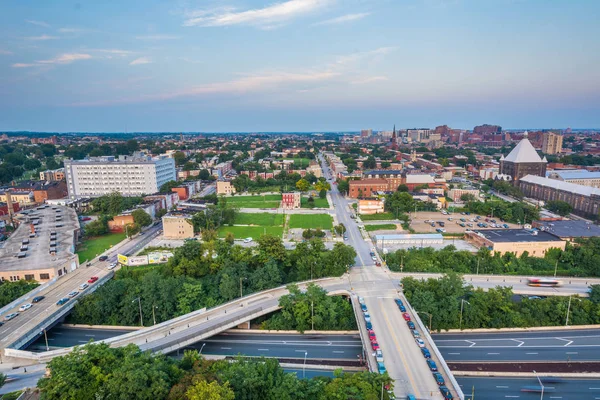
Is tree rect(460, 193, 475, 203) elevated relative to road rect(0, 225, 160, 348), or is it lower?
elevated

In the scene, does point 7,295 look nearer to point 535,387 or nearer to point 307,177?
point 535,387

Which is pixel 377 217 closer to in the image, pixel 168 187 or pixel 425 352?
pixel 425 352

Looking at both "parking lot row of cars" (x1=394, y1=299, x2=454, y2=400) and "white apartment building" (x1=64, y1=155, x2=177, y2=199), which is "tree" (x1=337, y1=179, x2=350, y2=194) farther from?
"parking lot row of cars" (x1=394, y1=299, x2=454, y2=400)

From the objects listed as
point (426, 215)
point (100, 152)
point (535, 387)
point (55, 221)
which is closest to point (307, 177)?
point (426, 215)

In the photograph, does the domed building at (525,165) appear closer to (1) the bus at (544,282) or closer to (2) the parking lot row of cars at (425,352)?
(1) the bus at (544,282)

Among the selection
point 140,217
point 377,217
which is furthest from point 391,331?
point 140,217

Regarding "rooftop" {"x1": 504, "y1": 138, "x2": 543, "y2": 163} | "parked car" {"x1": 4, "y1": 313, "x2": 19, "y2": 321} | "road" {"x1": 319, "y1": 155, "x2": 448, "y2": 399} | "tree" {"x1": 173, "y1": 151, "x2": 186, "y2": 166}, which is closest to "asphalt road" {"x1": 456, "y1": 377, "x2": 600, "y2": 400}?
"road" {"x1": 319, "y1": 155, "x2": 448, "y2": 399}
